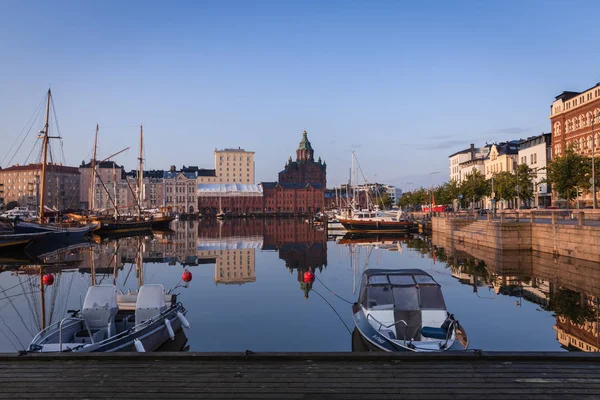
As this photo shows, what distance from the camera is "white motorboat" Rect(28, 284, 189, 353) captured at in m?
15.1

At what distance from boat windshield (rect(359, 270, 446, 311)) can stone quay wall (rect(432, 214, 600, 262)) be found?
24162 millimetres

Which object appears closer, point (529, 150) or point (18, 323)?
point (18, 323)

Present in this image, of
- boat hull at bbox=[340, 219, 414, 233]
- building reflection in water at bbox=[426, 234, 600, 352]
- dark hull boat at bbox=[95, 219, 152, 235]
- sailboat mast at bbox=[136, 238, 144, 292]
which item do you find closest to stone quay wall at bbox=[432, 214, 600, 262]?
building reflection in water at bbox=[426, 234, 600, 352]

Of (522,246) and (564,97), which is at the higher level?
(564,97)

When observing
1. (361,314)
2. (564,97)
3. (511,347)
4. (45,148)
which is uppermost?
(564,97)

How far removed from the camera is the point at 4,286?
33.6m

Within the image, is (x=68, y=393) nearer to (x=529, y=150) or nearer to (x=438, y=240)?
(x=438, y=240)

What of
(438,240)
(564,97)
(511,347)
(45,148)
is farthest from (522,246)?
(45,148)

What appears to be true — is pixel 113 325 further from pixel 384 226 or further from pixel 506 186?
pixel 384 226

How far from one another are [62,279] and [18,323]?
46.2ft

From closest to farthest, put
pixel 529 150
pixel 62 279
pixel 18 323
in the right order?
pixel 18 323 → pixel 62 279 → pixel 529 150

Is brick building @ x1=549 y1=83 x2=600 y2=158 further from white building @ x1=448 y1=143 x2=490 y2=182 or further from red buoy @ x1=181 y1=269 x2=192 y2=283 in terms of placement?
red buoy @ x1=181 y1=269 x2=192 y2=283

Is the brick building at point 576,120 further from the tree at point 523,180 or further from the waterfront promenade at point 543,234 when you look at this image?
the waterfront promenade at point 543,234

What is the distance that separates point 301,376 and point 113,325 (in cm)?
968
